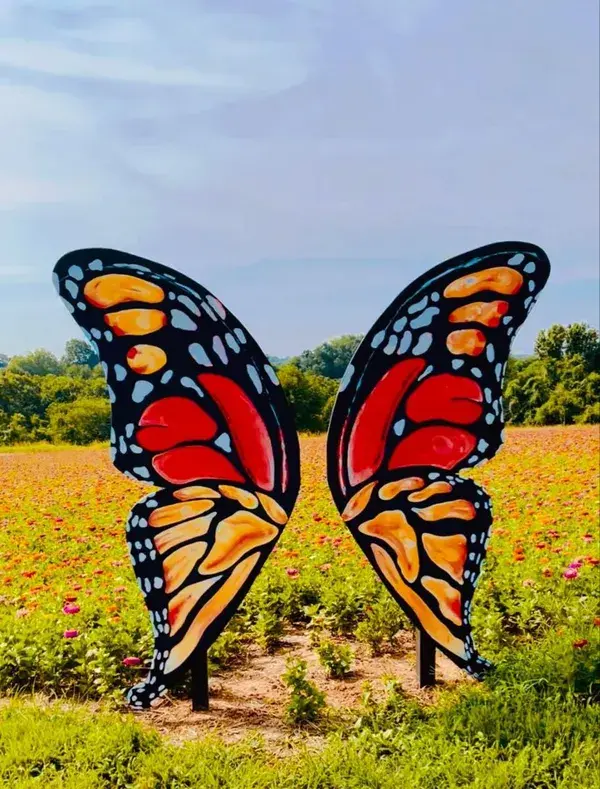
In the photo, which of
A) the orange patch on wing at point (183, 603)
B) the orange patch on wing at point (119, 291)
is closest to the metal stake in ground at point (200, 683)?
the orange patch on wing at point (183, 603)

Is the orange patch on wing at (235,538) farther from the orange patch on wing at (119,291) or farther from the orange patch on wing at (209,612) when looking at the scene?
the orange patch on wing at (119,291)

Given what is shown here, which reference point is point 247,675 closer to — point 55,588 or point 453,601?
point 453,601

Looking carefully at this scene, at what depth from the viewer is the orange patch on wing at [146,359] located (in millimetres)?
2434

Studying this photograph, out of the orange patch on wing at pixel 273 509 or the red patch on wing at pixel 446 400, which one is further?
the red patch on wing at pixel 446 400

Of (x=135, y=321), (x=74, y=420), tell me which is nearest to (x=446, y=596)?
(x=135, y=321)

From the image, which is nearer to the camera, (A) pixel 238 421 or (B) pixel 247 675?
(A) pixel 238 421

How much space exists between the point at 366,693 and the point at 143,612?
1224 mm

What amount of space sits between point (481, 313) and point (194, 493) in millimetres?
1370

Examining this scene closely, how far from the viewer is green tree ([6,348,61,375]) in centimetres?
509

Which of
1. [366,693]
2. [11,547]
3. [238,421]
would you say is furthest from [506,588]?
[11,547]

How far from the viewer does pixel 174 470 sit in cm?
249

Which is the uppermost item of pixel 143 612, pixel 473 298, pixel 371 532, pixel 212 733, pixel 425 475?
pixel 473 298

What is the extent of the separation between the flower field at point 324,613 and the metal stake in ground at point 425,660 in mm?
147

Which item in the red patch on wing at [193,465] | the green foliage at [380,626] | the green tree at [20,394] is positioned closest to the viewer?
the red patch on wing at [193,465]
